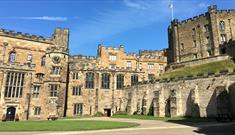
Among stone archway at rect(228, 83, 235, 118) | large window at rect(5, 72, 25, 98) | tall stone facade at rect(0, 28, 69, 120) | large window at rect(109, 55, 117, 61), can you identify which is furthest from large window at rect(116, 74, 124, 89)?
stone archway at rect(228, 83, 235, 118)

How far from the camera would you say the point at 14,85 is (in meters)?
40.4

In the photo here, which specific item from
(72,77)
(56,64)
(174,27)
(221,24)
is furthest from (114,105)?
(221,24)

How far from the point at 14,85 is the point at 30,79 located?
117 inches

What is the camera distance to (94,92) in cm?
4925

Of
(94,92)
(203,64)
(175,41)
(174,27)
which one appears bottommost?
(94,92)

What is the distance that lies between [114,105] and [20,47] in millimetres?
24108

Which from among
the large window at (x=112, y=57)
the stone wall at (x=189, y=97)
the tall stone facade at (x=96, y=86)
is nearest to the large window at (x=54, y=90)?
the tall stone facade at (x=96, y=86)

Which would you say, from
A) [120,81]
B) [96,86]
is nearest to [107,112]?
[96,86]

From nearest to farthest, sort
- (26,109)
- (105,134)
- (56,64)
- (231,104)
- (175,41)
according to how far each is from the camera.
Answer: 1. (105,134)
2. (231,104)
3. (26,109)
4. (56,64)
5. (175,41)

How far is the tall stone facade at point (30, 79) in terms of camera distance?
1566 inches

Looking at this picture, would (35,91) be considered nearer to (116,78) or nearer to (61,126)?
(116,78)

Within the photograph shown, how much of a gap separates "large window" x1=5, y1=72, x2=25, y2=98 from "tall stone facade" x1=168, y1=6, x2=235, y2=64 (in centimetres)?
3850

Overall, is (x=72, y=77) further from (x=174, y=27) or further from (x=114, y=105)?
(x=174, y=27)

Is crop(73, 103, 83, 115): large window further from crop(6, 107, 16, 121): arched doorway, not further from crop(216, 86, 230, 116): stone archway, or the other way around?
crop(216, 86, 230, 116): stone archway
